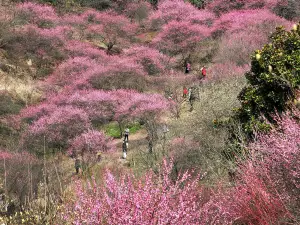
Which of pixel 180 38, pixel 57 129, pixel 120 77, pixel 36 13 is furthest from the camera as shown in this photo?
pixel 36 13

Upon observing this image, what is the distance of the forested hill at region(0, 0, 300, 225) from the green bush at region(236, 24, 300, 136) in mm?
28

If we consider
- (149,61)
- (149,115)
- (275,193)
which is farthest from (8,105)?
(275,193)

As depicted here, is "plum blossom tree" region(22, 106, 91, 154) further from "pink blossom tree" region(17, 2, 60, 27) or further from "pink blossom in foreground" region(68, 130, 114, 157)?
"pink blossom tree" region(17, 2, 60, 27)

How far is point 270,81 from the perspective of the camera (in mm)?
6492

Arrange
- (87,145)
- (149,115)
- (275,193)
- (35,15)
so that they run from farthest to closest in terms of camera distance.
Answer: (35,15), (149,115), (87,145), (275,193)

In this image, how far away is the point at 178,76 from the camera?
836 inches

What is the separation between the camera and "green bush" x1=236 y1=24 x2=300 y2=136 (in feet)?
20.8

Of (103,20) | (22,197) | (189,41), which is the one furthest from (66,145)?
(103,20)

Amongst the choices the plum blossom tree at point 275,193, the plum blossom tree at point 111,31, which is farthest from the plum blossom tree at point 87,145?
the plum blossom tree at point 111,31

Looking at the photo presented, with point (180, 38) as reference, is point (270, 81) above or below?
above

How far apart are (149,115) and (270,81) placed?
921cm

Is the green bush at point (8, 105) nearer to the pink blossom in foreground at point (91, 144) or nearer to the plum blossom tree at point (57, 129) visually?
the plum blossom tree at point (57, 129)

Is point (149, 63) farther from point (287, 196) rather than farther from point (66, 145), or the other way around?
point (287, 196)

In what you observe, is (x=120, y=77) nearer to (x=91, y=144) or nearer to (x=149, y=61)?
(x=149, y=61)
